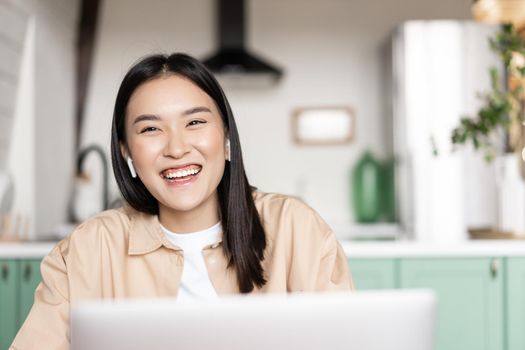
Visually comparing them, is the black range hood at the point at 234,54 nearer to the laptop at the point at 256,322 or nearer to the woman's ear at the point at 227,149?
the woman's ear at the point at 227,149

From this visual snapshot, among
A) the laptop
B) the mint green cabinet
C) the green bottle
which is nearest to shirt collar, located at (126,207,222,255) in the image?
the laptop

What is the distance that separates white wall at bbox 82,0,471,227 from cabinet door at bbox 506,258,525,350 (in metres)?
2.34

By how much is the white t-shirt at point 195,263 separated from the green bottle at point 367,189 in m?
3.00

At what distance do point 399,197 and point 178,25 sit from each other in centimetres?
192

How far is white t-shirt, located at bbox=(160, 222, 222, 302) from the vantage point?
1.41 metres

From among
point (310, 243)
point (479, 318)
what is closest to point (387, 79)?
point (479, 318)

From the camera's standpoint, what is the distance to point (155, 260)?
1.43 metres

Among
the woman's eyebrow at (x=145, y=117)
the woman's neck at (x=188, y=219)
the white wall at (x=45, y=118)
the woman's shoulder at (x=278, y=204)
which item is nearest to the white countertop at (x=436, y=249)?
the woman's shoulder at (x=278, y=204)

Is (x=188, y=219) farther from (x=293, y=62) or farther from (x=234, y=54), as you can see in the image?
(x=293, y=62)

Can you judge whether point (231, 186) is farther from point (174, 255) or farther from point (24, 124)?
point (24, 124)

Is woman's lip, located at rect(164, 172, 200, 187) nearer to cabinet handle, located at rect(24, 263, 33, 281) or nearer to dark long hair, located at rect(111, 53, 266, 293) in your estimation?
dark long hair, located at rect(111, 53, 266, 293)

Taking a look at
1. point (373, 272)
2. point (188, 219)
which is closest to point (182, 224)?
point (188, 219)

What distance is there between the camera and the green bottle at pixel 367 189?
14.4 feet

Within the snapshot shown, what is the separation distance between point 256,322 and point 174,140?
2.32 feet
